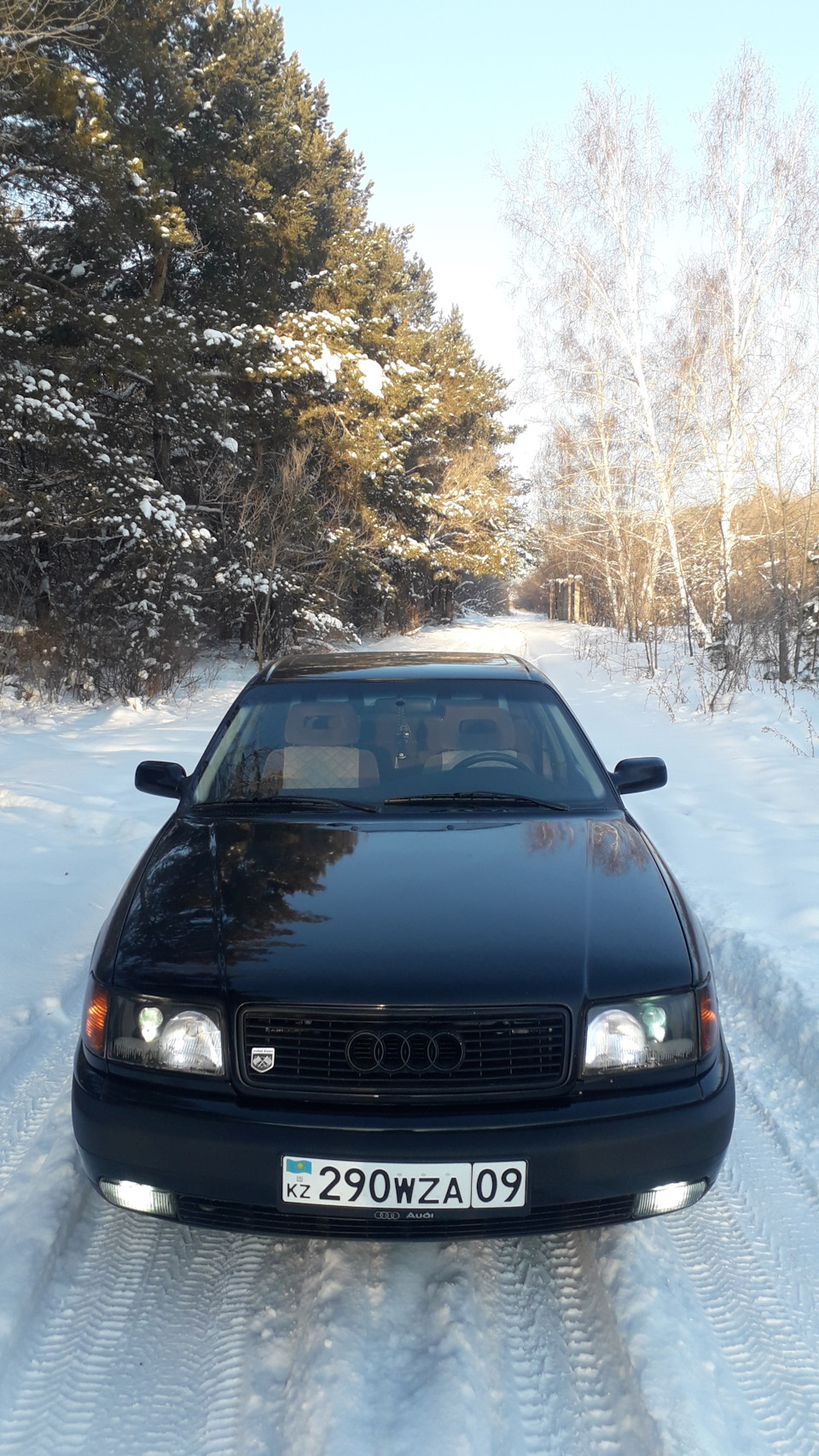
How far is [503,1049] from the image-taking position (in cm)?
213

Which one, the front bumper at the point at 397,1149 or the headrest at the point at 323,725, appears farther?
the headrest at the point at 323,725

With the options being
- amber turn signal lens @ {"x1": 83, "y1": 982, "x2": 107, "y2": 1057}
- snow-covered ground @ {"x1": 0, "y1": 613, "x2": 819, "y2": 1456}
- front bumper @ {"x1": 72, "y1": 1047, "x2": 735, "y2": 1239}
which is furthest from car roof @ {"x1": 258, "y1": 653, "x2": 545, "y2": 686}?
front bumper @ {"x1": 72, "y1": 1047, "x2": 735, "y2": 1239}

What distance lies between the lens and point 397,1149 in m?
2.04

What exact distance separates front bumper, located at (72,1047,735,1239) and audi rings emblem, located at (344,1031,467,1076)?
108mm

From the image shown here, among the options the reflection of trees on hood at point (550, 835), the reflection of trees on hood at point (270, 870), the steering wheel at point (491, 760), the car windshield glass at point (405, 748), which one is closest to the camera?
the reflection of trees on hood at point (270, 870)

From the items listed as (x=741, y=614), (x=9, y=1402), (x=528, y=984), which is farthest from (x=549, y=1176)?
(x=741, y=614)

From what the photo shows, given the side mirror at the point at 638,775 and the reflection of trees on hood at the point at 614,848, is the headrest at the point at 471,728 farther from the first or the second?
the reflection of trees on hood at the point at 614,848

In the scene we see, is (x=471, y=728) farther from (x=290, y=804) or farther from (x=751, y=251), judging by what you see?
(x=751, y=251)

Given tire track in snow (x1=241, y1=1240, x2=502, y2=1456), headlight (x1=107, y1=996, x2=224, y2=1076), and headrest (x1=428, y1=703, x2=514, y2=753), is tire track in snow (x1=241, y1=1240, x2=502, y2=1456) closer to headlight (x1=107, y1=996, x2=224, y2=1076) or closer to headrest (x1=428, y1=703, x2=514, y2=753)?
headlight (x1=107, y1=996, x2=224, y2=1076)

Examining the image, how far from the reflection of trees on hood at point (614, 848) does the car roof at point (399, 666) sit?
3.44ft

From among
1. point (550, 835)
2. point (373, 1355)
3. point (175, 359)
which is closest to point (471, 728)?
point (550, 835)

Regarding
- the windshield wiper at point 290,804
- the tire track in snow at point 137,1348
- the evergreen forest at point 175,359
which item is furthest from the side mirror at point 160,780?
the evergreen forest at point 175,359

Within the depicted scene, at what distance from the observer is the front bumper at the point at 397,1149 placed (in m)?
2.06

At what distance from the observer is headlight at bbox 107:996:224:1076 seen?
2.19 metres
